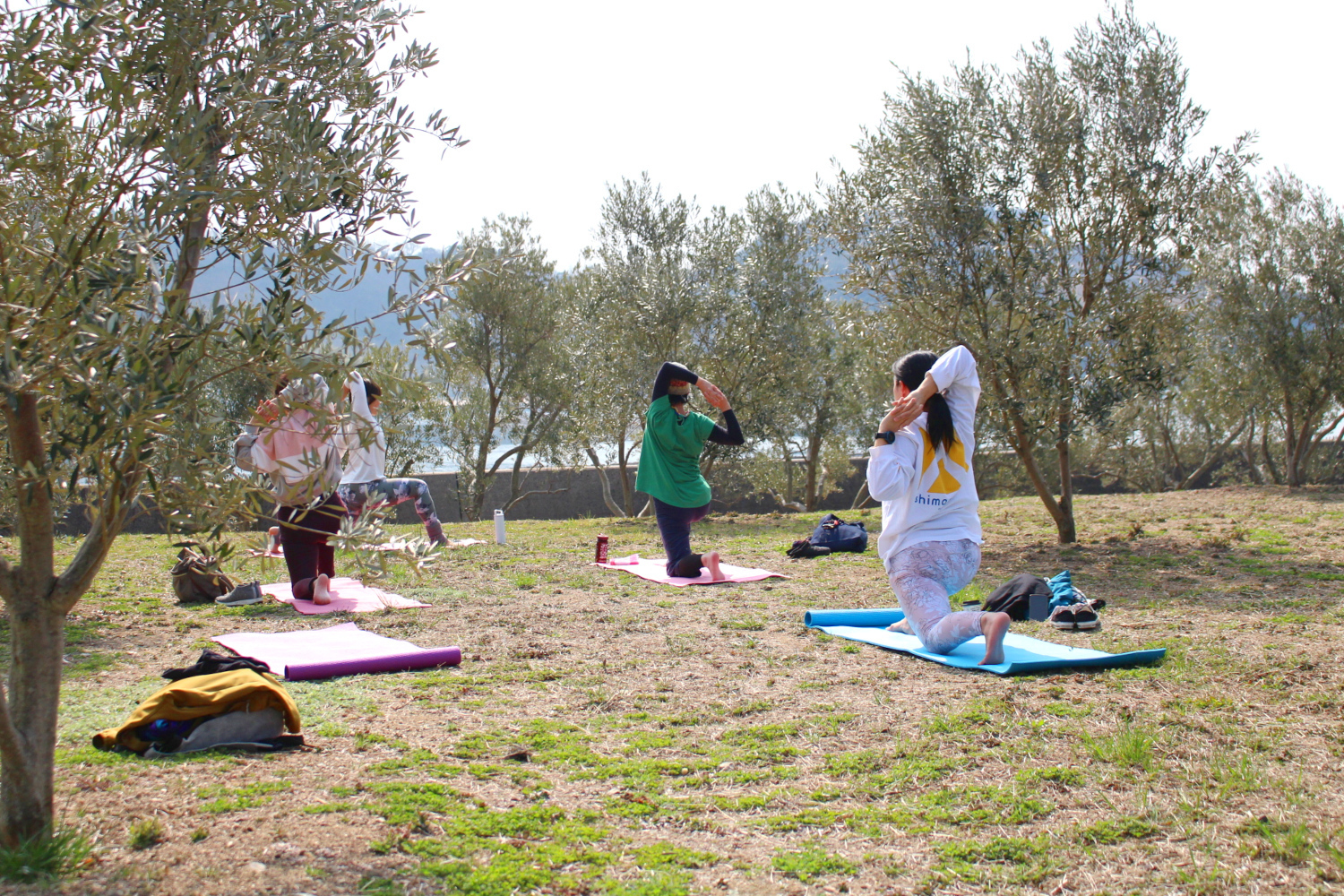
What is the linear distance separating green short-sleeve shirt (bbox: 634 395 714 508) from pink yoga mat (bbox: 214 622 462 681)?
3.83 m

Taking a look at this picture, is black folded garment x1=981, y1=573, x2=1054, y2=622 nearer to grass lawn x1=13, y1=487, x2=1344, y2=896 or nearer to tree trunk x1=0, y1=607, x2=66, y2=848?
grass lawn x1=13, y1=487, x2=1344, y2=896

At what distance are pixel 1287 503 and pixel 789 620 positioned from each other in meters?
11.6

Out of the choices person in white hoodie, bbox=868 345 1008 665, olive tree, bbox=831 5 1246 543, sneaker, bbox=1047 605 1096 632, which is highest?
olive tree, bbox=831 5 1246 543

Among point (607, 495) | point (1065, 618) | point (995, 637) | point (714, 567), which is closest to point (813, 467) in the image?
point (607, 495)

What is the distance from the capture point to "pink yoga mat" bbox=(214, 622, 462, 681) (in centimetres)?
554

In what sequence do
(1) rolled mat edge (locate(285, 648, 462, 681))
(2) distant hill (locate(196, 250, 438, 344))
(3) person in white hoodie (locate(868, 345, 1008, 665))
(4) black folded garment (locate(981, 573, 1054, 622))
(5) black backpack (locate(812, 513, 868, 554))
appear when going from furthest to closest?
1. (5) black backpack (locate(812, 513, 868, 554))
2. (4) black folded garment (locate(981, 573, 1054, 622))
3. (3) person in white hoodie (locate(868, 345, 1008, 665))
4. (1) rolled mat edge (locate(285, 648, 462, 681))
5. (2) distant hill (locate(196, 250, 438, 344))

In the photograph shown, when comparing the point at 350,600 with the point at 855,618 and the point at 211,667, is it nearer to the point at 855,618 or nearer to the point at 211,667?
the point at 211,667

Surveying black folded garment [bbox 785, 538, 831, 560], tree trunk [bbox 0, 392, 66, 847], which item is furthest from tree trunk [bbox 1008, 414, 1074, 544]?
tree trunk [bbox 0, 392, 66, 847]

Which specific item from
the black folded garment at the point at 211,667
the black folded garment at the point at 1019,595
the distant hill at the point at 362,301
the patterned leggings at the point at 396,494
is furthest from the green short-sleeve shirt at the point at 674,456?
the distant hill at the point at 362,301

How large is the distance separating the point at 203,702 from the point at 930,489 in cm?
431

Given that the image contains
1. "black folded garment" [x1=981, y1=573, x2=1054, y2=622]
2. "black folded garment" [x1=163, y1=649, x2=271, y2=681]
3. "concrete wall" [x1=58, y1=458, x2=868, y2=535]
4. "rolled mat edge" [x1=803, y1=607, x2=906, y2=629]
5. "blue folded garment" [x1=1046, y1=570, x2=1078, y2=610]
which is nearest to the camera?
"black folded garment" [x1=163, y1=649, x2=271, y2=681]

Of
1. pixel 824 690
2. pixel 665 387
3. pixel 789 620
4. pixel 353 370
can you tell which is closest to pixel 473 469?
pixel 665 387

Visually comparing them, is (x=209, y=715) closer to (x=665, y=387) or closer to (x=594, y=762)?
(x=594, y=762)

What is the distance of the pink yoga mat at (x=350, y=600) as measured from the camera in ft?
25.9
